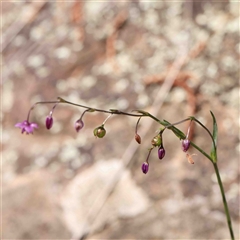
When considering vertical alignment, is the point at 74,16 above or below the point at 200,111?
above

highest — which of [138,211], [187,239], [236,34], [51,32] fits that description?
[51,32]

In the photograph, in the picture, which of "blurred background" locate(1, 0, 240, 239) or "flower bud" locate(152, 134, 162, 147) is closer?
"flower bud" locate(152, 134, 162, 147)

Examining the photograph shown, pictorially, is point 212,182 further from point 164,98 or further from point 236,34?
point 236,34

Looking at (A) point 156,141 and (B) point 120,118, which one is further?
(B) point 120,118

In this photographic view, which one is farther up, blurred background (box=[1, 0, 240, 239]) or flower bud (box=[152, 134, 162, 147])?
blurred background (box=[1, 0, 240, 239])

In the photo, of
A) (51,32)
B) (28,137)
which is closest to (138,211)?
(28,137)

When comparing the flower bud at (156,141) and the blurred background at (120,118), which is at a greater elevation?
the blurred background at (120,118)

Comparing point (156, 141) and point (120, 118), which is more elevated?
point (120, 118)

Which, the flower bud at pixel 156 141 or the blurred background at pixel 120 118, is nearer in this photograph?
the flower bud at pixel 156 141
